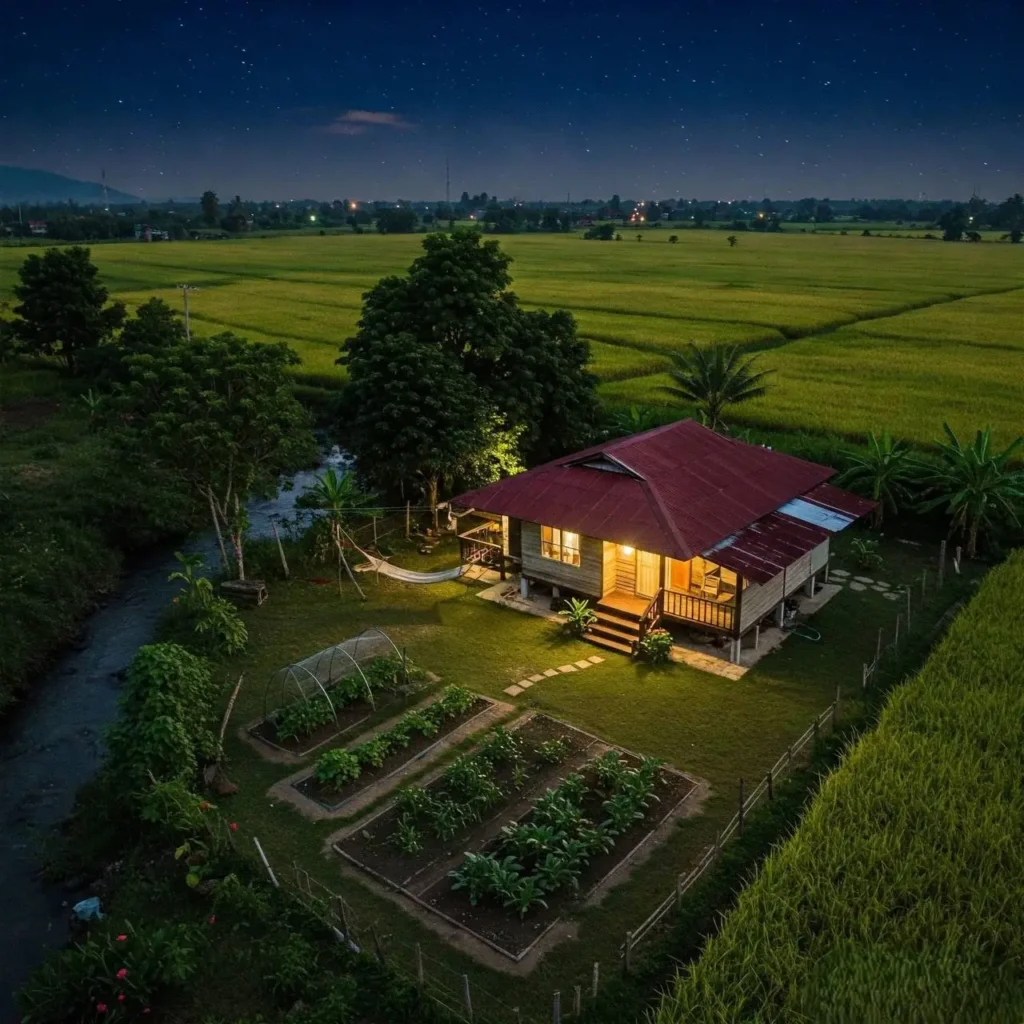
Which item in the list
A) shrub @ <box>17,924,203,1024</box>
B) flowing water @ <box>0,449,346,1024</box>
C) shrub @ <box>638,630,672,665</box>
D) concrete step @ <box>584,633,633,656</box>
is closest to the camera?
shrub @ <box>17,924,203,1024</box>

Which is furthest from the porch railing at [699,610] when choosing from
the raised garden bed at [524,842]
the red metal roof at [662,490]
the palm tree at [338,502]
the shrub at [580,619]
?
the palm tree at [338,502]

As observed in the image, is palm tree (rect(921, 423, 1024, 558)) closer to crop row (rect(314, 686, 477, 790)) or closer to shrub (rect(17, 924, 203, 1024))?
crop row (rect(314, 686, 477, 790))

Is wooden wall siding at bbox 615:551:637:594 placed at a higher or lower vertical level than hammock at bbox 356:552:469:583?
higher

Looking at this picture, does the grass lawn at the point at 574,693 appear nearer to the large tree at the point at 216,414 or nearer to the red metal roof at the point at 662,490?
the red metal roof at the point at 662,490

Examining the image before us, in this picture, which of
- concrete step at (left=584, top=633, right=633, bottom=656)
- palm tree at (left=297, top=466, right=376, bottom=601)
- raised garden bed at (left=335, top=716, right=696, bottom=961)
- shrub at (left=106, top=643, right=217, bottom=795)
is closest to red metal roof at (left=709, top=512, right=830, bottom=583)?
concrete step at (left=584, top=633, right=633, bottom=656)

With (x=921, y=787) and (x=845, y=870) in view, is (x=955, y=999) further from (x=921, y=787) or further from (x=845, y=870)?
(x=921, y=787)
